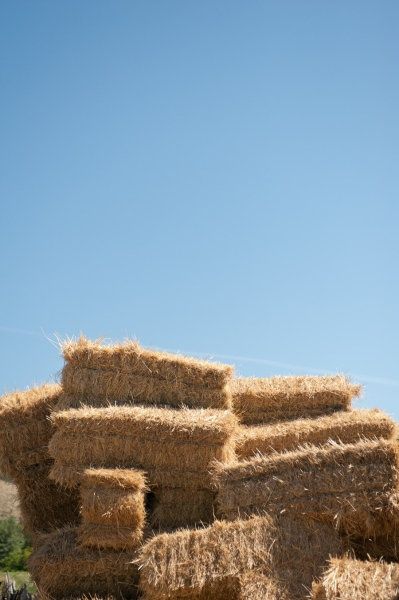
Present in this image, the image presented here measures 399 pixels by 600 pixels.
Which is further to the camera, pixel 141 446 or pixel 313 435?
pixel 313 435

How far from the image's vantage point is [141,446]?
9250 mm

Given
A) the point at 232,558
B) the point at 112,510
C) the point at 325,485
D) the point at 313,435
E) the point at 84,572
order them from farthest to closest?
the point at 313,435, the point at 84,572, the point at 112,510, the point at 325,485, the point at 232,558

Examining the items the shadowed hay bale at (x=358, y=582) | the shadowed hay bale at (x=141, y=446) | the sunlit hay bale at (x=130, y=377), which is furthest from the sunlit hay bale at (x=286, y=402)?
the shadowed hay bale at (x=358, y=582)

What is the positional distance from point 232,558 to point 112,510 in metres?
1.67

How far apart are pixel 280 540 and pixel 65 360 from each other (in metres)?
3.93

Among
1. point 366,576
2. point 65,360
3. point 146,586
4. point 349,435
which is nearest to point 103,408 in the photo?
point 65,360

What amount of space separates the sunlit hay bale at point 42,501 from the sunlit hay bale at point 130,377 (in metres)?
1.36

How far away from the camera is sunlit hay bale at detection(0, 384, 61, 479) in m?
10.3

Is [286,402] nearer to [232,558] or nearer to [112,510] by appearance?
[112,510]

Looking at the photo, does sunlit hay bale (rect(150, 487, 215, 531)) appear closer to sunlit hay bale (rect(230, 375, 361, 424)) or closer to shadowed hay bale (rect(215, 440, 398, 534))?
shadowed hay bale (rect(215, 440, 398, 534))

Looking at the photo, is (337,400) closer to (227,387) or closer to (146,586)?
(227,387)

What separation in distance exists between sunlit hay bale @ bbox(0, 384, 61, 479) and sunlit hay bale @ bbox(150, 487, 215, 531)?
201 centimetres

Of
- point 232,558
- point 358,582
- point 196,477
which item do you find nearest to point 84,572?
point 196,477

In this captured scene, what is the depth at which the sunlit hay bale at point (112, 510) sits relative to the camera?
8.62 m
